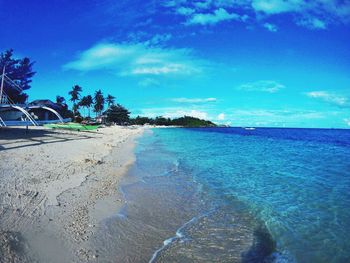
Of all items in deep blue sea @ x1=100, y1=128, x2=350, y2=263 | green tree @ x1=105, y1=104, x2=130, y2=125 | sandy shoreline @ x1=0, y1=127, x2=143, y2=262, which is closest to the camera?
sandy shoreline @ x1=0, y1=127, x2=143, y2=262

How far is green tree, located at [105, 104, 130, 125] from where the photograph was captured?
405 feet

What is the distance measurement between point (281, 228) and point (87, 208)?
5307 millimetres

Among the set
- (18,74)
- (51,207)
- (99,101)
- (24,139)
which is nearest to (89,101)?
(99,101)

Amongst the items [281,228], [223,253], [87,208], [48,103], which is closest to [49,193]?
[87,208]

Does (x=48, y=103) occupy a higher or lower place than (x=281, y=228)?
higher

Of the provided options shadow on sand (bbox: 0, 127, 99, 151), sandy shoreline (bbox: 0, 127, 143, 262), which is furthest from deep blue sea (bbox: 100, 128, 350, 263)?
shadow on sand (bbox: 0, 127, 99, 151)

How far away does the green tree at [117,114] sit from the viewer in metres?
123

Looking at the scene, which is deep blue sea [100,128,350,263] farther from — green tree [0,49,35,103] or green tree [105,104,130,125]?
green tree [105,104,130,125]

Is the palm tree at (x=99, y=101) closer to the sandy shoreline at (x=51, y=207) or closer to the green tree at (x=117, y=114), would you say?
the green tree at (x=117, y=114)

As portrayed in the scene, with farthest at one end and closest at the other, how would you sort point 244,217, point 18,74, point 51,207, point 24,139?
1. point 18,74
2. point 24,139
3. point 244,217
4. point 51,207

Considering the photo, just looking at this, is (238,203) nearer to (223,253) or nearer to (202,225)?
(202,225)

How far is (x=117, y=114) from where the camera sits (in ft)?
409

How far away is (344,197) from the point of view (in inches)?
439

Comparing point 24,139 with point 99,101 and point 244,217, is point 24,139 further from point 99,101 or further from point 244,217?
point 99,101
